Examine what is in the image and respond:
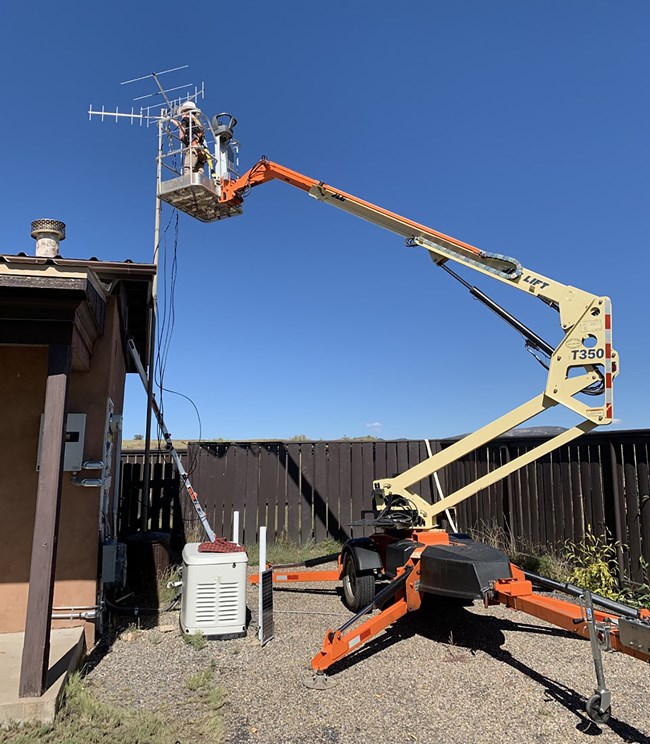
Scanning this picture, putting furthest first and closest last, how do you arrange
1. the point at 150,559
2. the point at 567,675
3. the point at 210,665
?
the point at 150,559
the point at 210,665
the point at 567,675

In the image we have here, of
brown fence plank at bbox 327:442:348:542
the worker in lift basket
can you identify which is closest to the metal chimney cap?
the worker in lift basket

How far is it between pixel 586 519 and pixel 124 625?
604cm

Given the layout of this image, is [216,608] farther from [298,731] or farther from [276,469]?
[276,469]

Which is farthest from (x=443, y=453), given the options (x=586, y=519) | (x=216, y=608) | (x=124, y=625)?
(x=124, y=625)

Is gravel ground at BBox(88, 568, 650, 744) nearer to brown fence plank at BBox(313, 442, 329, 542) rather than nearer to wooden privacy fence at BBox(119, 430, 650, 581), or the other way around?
wooden privacy fence at BBox(119, 430, 650, 581)

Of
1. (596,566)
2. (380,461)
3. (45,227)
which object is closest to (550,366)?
(596,566)

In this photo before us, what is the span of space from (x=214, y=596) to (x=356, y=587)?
1.75 m

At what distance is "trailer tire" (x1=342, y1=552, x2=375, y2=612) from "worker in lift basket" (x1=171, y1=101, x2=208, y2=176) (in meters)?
6.07

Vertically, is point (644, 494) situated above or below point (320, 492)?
above

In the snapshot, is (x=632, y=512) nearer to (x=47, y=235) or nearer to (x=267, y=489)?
(x=267, y=489)

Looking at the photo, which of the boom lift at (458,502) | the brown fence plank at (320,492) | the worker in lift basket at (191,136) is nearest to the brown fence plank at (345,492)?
the brown fence plank at (320,492)

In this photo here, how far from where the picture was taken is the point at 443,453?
6.70m

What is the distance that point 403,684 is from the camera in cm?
449

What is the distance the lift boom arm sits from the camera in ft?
19.6
